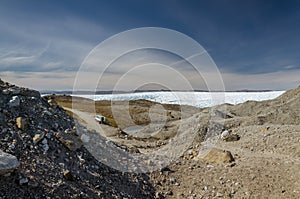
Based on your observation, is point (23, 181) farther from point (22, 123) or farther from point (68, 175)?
point (22, 123)

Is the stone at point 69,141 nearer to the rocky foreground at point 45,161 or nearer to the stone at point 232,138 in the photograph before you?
the rocky foreground at point 45,161

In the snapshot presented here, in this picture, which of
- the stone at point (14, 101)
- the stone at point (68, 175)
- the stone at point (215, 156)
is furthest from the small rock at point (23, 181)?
the stone at point (215, 156)

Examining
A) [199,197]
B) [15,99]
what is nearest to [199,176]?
[199,197]

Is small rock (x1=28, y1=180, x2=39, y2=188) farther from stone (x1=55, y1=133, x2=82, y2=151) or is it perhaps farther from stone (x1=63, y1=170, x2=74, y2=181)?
stone (x1=55, y1=133, x2=82, y2=151)

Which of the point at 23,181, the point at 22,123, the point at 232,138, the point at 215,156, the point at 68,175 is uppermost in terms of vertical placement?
the point at 22,123

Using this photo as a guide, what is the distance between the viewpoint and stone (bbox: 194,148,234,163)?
9.09m

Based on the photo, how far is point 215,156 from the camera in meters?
9.30

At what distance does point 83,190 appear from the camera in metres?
5.50

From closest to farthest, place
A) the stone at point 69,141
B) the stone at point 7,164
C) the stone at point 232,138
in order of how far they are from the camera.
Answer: the stone at point 7,164
the stone at point 69,141
the stone at point 232,138

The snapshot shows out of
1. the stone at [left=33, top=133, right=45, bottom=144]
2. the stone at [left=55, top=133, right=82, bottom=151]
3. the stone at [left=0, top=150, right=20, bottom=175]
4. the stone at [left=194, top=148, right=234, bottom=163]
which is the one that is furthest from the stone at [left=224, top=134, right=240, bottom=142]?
the stone at [left=0, top=150, right=20, bottom=175]

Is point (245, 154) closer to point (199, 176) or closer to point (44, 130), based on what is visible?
point (199, 176)

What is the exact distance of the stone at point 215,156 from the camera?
9086 mm

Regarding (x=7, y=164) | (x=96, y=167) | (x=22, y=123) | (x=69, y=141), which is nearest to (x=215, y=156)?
(x=96, y=167)

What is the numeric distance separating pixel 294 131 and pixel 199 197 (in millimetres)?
6793
